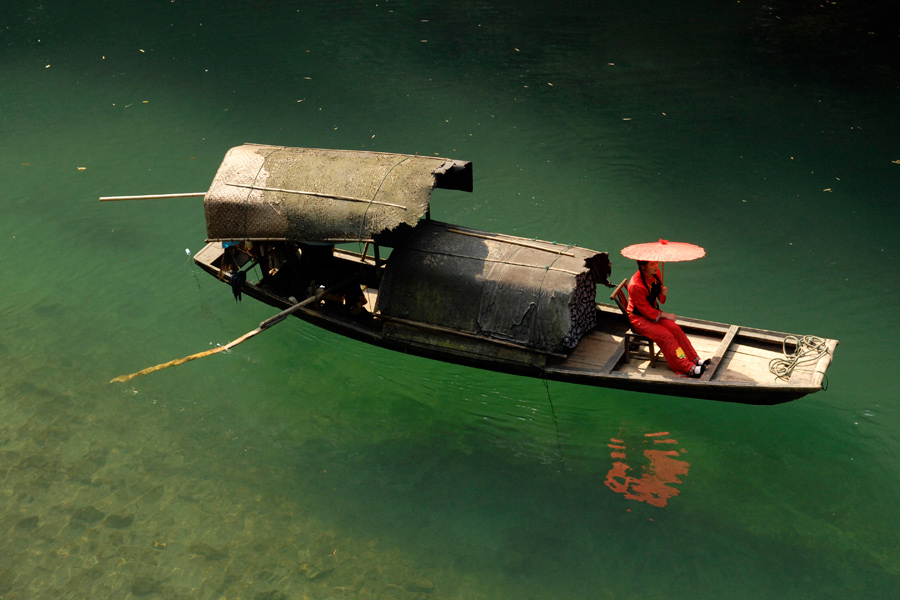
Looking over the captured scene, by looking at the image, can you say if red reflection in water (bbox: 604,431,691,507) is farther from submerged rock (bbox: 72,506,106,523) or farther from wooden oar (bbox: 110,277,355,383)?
submerged rock (bbox: 72,506,106,523)

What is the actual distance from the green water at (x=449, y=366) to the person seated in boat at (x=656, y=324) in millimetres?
836

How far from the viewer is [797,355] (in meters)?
6.66

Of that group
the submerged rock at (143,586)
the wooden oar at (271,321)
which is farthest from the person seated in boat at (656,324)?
the submerged rock at (143,586)

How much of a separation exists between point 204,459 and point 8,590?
1817 mm

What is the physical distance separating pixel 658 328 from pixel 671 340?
0.49 feet

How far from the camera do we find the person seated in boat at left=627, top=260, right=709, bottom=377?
22.1 feet

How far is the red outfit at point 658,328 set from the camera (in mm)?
6762

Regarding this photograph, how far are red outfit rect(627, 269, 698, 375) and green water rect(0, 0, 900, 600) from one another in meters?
0.84

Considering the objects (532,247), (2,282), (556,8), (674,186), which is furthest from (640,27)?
(2,282)

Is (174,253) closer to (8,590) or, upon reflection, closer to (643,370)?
(8,590)

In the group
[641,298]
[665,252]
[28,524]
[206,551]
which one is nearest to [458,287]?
[641,298]

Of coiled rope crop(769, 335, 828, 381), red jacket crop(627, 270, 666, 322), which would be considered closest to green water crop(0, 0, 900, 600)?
coiled rope crop(769, 335, 828, 381)

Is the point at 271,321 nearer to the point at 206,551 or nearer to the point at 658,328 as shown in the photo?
the point at 206,551

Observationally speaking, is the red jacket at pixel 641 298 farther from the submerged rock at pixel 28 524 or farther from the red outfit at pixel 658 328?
the submerged rock at pixel 28 524
